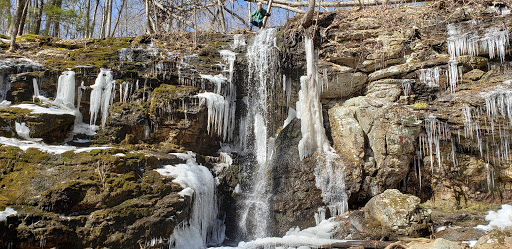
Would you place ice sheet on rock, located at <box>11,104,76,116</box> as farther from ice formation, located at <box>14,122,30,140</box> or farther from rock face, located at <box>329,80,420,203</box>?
rock face, located at <box>329,80,420,203</box>

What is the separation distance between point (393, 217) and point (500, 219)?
2.86m

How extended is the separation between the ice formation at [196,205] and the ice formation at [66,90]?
3452 mm

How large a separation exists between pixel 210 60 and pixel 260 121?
A: 2496 mm

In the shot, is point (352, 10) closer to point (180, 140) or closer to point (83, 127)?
point (180, 140)

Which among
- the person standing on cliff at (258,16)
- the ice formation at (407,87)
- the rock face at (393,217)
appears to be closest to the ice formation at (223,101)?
the person standing on cliff at (258,16)

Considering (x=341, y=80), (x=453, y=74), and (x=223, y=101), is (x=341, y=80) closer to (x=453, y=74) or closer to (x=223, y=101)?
(x=453, y=74)

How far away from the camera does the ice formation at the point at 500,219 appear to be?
24.0ft

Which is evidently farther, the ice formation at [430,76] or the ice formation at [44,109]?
the ice formation at [430,76]

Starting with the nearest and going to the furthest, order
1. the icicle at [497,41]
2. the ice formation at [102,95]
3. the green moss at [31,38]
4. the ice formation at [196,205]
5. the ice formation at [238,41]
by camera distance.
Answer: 1. the ice formation at [196,205]
2. the icicle at [497,41]
3. the ice formation at [102,95]
4. the green moss at [31,38]
5. the ice formation at [238,41]

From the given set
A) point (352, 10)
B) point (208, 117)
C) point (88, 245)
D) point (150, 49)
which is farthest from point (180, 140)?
point (352, 10)

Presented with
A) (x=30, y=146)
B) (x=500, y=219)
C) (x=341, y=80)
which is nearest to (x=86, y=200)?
(x=30, y=146)

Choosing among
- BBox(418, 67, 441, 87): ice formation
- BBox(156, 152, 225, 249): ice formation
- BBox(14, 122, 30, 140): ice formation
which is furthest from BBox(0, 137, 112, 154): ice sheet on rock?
BBox(418, 67, 441, 87): ice formation

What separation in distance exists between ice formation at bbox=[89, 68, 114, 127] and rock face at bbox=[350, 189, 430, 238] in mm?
7048

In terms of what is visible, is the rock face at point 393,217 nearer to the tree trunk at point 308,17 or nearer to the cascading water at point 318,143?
the cascading water at point 318,143
